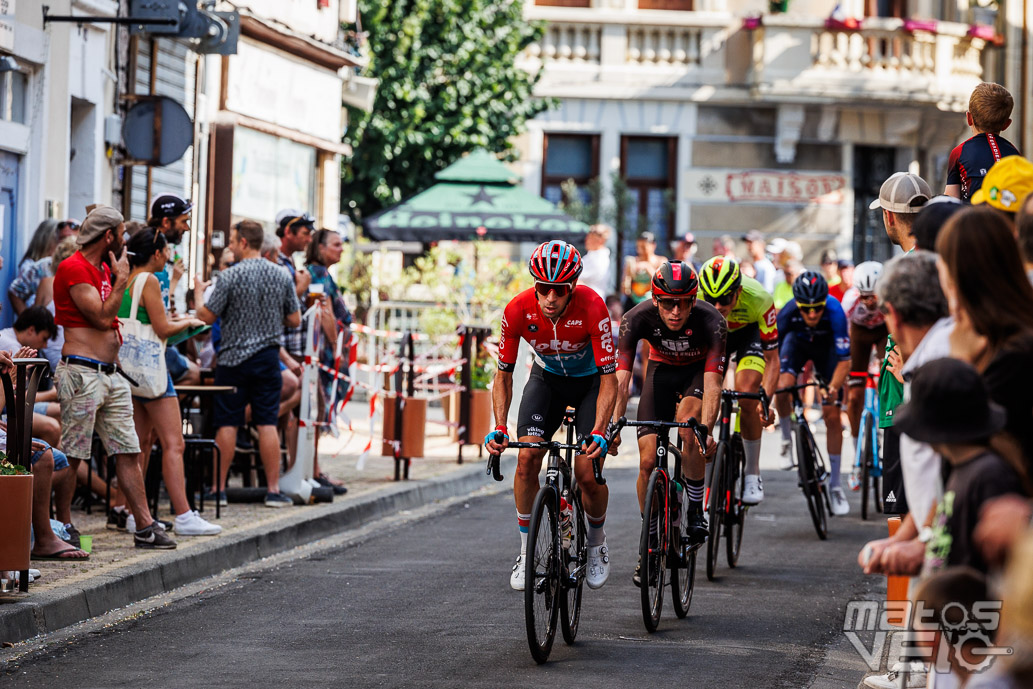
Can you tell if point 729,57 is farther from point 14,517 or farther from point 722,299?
point 14,517

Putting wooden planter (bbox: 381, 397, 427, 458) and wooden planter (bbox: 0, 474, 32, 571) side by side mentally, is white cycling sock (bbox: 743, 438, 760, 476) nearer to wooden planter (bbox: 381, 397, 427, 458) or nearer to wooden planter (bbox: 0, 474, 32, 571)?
wooden planter (bbox: 381, 397, 427, 458)

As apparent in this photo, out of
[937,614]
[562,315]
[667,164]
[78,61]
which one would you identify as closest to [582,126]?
[667,164]

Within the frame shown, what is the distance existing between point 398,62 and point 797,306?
48.1 feet

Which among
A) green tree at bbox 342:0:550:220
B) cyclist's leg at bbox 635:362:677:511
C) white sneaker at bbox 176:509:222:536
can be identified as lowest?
white sneaker at bbox 176:509:222:536

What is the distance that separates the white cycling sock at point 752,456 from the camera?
1174 cm

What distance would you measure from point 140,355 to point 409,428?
16.2 feet

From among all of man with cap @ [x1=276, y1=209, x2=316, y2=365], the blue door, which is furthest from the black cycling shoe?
the blue door

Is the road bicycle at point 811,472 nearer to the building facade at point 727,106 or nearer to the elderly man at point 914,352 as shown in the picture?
the elderly man at point 914,352

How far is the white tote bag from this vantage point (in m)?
10.8

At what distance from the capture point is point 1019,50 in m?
31.8

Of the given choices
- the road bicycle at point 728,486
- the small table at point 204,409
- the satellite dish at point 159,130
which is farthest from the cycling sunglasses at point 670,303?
the satellite dish at point 159,130

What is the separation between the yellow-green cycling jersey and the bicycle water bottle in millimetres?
3461

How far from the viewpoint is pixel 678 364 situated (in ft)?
34.1

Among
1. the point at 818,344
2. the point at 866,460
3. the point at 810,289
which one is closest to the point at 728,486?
the point at 866,460
